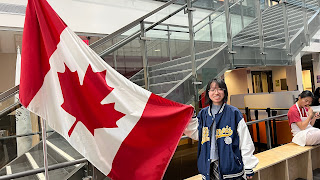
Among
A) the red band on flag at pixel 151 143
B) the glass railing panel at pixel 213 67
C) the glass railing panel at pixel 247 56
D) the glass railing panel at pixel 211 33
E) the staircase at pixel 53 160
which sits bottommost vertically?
the staircase at pixel 53 160

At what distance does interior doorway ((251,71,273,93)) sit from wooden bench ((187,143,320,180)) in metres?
7.96

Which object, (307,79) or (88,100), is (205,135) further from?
(307,79)

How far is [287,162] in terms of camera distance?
355 centimetres

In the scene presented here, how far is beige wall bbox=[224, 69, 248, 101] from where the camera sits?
38.7ft

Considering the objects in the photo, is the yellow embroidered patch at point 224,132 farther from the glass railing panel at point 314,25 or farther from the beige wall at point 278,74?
the beige wall at point 278,74

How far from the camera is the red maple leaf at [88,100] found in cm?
187

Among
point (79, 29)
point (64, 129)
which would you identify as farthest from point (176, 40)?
point (79, 29)

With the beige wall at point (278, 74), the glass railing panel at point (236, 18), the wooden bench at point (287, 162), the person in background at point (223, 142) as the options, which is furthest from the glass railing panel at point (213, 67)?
the beige wall at point (278, 74)

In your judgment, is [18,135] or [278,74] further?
[278,74]

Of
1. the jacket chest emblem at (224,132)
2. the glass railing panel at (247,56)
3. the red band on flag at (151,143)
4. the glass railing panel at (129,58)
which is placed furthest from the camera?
the glass railing panel at (247,56)

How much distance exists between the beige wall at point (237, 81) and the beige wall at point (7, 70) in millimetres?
8337

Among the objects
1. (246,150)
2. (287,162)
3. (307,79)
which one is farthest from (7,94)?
(307,79)

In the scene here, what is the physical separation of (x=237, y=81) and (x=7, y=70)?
29.8ft

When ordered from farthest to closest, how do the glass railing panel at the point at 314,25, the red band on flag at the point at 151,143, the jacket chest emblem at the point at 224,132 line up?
the glass railing panel at the point at 314,25, the jacket chest emblem at the point at 224,132, the red band on flag at the point at 151,143
